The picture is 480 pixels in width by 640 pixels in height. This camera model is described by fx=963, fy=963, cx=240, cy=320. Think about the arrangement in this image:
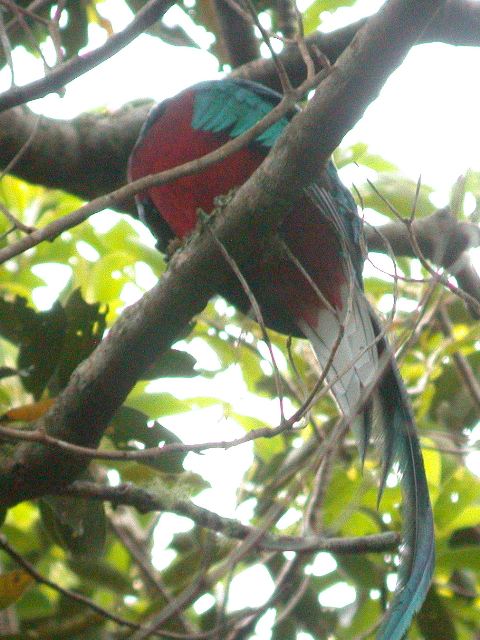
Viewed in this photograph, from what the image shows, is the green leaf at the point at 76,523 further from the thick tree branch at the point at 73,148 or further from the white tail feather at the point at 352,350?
the thick tree branch at the point at 73,148

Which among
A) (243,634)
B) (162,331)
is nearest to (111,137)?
(162,331)

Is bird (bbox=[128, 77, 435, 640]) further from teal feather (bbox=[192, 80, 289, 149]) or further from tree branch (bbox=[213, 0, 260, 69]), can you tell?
tree branch (bbox=[213, 0, 260, 69])

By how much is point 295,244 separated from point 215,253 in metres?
0.82

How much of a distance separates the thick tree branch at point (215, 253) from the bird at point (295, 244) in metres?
0.33

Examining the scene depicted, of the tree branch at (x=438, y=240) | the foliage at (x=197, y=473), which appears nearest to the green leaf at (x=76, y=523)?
the foliage at (x=197, y=473)

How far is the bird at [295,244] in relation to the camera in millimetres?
2969

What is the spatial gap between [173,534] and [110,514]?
28 centimetres

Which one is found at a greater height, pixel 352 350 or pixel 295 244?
pixel 295 244

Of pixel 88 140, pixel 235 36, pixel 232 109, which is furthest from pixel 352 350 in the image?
pixel 235 36

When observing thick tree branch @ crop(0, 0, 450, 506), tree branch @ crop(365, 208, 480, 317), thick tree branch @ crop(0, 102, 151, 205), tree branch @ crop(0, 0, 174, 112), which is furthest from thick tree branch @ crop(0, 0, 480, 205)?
tree branch @ crop(0, 0, 174, 112)

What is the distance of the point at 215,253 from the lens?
8.19 feet

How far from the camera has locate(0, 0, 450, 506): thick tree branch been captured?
216cm

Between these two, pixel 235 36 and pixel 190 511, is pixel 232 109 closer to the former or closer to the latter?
pixel 235 36

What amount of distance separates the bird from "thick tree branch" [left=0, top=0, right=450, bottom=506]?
328mm
